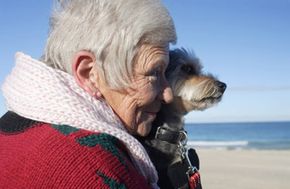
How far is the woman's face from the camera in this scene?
2.25 m

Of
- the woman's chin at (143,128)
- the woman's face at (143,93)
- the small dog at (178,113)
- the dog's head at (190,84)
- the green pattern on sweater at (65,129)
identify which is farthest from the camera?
the dog's head at (190,84)

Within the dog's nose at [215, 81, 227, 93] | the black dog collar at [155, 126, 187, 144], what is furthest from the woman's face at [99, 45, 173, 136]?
the dog's nose at [215, 81, 227, 93]

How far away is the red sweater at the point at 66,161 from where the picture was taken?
176cm

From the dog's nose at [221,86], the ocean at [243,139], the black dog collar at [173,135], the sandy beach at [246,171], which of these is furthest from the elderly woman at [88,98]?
the ocean at [243,139]

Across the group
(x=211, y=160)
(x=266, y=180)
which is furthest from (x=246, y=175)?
(x=211, y=160)

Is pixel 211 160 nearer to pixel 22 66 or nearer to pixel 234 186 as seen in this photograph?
pixel 234 186

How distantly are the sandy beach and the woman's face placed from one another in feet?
26.7

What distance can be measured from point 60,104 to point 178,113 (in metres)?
2.03

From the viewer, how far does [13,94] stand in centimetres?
217

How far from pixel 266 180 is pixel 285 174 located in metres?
1.45

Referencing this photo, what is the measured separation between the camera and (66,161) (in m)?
1.78

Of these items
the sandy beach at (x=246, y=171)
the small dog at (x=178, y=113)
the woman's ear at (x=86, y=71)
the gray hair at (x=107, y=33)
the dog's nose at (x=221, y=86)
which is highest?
the gray hair at (x=107, y=33)

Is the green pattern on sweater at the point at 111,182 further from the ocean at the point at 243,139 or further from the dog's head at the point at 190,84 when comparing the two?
the ocean at the point at 243,139

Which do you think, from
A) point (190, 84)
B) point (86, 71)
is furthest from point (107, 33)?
point (190, 84)
